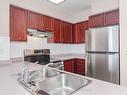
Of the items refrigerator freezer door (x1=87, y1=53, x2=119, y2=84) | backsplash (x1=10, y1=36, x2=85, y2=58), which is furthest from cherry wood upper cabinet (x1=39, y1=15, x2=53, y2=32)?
refrigerator freezer door (x1=87, y1=53, x2=119, y2=84)

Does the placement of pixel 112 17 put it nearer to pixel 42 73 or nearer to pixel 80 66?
pixel 80 66

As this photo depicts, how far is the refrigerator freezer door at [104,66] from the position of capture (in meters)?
2.41

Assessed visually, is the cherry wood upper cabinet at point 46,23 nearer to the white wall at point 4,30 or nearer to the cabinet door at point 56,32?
the cabinet door at point 56,32

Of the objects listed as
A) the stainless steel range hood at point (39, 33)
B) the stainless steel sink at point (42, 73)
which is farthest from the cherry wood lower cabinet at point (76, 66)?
the stainless steel sink at point (42, 73)

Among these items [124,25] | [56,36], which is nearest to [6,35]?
[56,36]

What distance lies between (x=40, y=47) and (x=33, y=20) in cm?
83

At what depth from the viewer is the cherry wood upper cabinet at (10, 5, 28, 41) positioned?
2.40 meters

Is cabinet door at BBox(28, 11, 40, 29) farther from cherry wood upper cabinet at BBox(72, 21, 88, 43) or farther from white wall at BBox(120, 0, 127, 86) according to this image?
white wall at BBox(120, 0, 127, 86)

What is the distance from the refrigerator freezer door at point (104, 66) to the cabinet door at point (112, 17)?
30.2 inches

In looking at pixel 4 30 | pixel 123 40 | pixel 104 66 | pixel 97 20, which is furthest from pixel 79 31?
pixel 4 30

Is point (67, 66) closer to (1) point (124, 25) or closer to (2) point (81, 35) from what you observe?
(2) point (81, 35)

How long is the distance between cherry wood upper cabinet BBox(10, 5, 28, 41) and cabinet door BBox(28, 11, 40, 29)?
0.36ft

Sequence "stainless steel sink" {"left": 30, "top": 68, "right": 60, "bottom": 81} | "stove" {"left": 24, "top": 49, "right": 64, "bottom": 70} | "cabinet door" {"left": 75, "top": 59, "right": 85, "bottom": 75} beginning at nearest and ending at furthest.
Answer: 1. "stainless steel sink" {"left": 30, "top": 68, "right": 60, "bottom": 81}
2. "stove" {"left": 24, "top": 49, "right": 64, "bottom": 70}
3. "cabinet door" {"left": 75, "top": 59, "right": 85, "bottom": 75}

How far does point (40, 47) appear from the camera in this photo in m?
3.35
